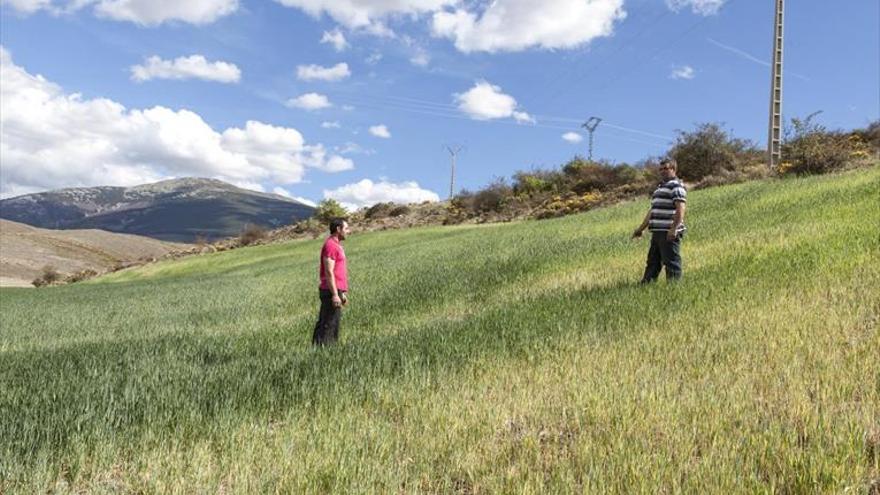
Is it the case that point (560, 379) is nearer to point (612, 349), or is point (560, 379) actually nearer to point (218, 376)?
point (612, 349)

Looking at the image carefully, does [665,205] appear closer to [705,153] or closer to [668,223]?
[668,223]

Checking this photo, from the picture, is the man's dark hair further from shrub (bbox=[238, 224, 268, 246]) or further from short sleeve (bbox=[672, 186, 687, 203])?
shrub (bbox=[238, 224, 268, 246])

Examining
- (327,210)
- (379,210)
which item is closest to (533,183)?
(379,210)

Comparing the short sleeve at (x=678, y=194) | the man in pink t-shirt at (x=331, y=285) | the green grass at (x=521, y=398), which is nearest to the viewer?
the green grass at (x=521, y=398)

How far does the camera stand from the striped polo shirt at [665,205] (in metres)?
9.60

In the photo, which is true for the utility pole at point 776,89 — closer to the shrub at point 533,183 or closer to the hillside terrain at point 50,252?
the shrub at point 533,183

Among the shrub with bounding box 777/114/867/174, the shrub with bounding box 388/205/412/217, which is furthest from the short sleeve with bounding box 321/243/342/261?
the shrub with bounding box 388/205/412/217

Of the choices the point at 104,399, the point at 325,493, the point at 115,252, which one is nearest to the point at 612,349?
the point at 325,493

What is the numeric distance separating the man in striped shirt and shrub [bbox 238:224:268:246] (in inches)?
2659

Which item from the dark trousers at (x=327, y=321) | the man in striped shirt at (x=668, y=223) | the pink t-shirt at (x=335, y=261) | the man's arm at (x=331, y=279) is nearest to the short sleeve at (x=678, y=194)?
the man in striped shirt at (x=668, y=223)

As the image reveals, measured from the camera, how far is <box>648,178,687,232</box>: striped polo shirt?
9.60m

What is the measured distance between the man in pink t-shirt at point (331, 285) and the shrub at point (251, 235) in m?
66.5

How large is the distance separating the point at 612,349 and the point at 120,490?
4.49 m

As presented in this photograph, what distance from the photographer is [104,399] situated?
207 inches
